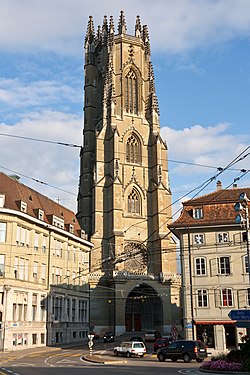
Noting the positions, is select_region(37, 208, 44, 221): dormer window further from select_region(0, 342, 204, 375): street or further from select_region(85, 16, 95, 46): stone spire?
select_region(85, 16, 95, 46): stone spire

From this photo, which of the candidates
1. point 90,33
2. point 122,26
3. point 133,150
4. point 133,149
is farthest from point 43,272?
point 90,33

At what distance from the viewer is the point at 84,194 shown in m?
78.2

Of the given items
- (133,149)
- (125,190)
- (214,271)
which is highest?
(133,149)

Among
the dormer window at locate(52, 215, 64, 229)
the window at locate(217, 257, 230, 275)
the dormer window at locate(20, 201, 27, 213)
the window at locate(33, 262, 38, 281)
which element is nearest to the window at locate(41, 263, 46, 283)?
the window at locate(33, 262, 38, 281)

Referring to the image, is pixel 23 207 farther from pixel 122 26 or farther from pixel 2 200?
pixel 122 26

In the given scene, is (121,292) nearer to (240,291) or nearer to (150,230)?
(150,230)

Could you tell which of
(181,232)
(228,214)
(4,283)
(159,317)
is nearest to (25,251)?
(4,283)

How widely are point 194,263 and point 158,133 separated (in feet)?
138

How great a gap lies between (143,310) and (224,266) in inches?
1405

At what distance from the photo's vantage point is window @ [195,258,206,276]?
130 ft

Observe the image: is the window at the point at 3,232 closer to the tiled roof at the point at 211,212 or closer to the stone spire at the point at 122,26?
the tiled roof at the point at 211,212

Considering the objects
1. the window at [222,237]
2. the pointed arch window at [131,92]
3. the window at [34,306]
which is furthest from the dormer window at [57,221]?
the pointed arch window at [131,92]

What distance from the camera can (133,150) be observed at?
7819 cm

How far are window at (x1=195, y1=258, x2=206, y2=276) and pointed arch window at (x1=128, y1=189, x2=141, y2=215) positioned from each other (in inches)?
1362
